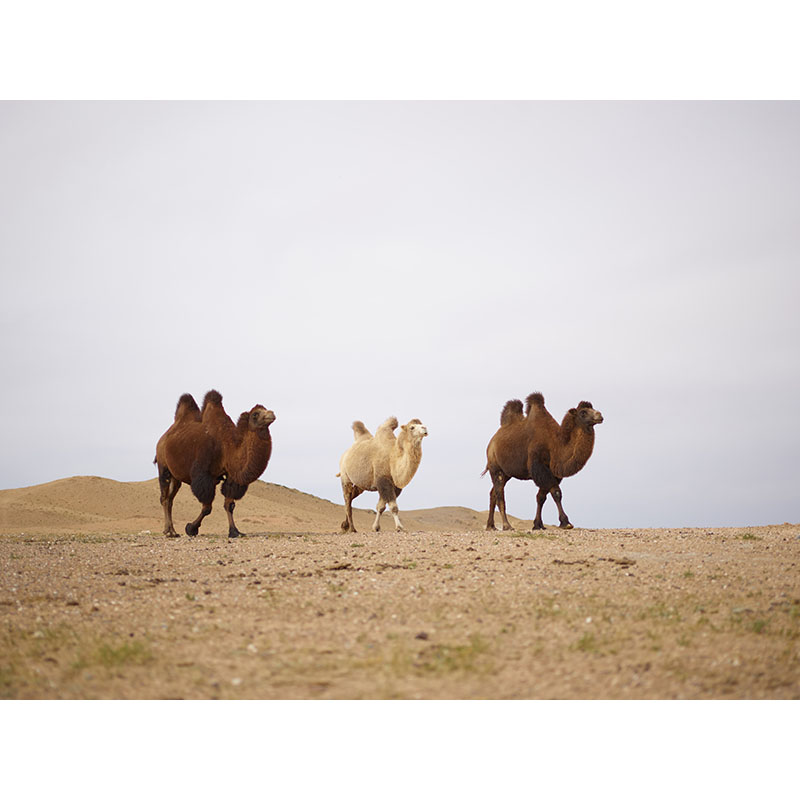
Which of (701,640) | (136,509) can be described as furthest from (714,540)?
→ (136,509)

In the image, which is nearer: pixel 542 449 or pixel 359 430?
pixel 542 449

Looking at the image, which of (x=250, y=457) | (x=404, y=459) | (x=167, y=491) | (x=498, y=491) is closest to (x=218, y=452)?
(x=250, y=457)

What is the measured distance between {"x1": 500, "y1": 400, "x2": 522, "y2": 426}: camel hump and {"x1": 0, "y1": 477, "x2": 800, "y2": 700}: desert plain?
5036 mm

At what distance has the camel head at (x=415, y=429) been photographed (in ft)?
54.5

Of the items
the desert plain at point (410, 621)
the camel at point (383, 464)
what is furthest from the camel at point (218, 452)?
the desert plain at point (410, 621)

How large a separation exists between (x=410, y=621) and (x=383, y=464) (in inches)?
422

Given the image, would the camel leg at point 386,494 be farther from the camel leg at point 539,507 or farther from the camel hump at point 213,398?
the camel hump at point 213,398

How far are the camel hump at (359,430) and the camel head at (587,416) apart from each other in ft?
17.3

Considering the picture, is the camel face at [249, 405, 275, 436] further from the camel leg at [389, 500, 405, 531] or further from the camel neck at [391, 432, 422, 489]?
the camel leg at [389, 500, 405, 531]

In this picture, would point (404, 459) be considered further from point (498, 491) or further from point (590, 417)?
point (590, 417)

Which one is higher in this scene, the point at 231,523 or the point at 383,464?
the point at 383,464

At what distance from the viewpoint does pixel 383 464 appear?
1733 centimetres

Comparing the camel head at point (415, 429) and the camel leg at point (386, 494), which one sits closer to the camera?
the camel head at point (415, 429)

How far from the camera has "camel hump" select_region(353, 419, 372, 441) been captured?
19.2m
